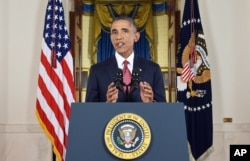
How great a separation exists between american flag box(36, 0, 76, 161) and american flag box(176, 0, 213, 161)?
1580 millimetres

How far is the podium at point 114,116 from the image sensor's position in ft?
6.45

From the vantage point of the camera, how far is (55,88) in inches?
201

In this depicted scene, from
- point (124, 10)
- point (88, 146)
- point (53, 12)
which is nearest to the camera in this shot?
point (88, 146)

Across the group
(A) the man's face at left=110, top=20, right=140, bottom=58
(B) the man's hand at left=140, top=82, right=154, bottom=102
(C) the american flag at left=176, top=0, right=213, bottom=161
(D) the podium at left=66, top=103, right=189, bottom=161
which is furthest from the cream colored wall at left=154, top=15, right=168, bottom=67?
(D) the podium at left=66, top=103, right=189, bottom=161

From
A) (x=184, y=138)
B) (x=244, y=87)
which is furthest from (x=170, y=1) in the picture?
(x=184, y=138)

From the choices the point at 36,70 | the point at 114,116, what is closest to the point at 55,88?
the point at 36,70

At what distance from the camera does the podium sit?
1965mm

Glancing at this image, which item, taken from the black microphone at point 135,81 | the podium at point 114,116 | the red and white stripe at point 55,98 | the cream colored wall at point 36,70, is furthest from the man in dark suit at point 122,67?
the cream colored wall at point 36,70

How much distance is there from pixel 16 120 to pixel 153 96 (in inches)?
158

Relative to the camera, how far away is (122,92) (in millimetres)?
2418

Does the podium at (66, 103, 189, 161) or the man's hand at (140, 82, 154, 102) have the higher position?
the man's hand at (140, 82, 154, 102)

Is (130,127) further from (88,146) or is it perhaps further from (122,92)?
(122,92)

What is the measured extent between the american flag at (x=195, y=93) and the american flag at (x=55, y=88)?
1580 millimetres

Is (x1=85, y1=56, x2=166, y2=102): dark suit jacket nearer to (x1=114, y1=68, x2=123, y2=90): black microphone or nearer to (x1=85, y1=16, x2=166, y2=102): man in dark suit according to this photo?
(x1=85, y1=16, x2=166, y2=102): man in dark suit
